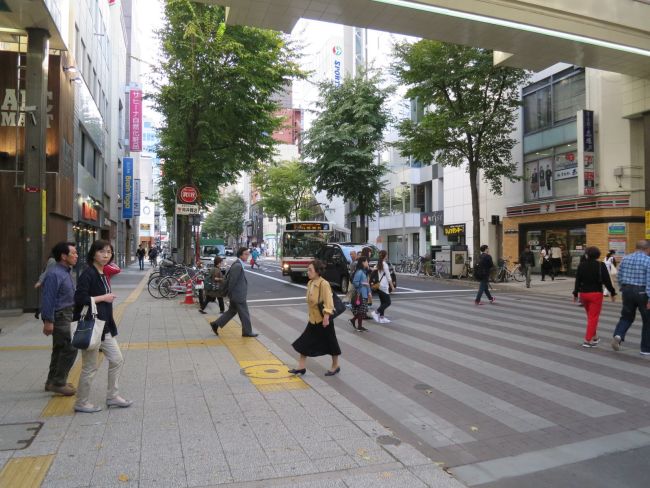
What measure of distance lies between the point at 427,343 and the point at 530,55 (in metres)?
11.3

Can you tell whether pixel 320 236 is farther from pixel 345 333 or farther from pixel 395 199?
pixel 395 199

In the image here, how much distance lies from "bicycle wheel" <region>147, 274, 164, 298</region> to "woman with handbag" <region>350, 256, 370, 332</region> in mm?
8603

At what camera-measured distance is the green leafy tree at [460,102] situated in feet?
75.7

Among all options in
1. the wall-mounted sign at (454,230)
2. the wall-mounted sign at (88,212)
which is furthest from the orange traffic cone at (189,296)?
the wall-mounted sign at (454,230)

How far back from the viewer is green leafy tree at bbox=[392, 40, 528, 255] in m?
23.1

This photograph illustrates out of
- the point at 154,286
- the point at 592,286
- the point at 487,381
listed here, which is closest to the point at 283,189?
the point at 154,286

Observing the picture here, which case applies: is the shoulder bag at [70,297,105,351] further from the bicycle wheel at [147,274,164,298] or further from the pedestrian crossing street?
the bicycle wheel at [147,274,164,298]

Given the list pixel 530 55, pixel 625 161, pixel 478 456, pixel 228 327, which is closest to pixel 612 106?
pixel 625 161

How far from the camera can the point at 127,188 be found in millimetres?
41594

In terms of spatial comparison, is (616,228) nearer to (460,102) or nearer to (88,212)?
(460,102)

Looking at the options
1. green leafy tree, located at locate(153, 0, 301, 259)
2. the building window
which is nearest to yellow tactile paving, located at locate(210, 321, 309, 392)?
green leafy tree, located at locate(153, 0, 301, 259)

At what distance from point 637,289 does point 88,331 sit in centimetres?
778

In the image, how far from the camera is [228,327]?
426 inches

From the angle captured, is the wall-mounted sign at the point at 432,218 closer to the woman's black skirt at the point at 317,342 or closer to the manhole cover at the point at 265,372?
the manhole cover at the point at 265,372
